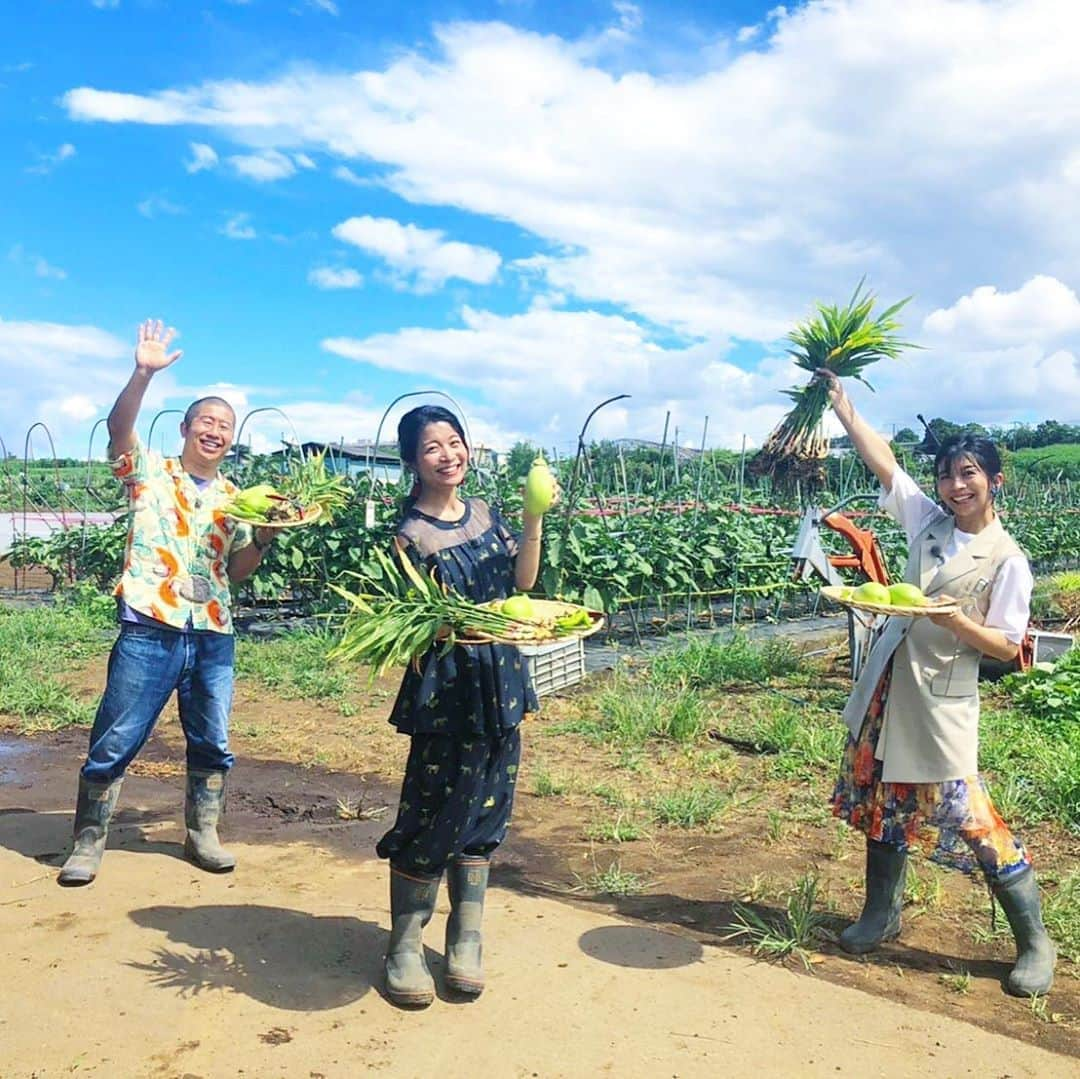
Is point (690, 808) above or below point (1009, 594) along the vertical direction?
below

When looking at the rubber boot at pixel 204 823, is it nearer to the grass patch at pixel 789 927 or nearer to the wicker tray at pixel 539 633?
the wicker tray at pixel 539 633

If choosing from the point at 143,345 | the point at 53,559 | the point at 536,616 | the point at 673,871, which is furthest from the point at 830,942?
the point at 53,559

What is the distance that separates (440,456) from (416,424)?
0.10 m

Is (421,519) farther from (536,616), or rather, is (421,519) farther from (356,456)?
(356,456)

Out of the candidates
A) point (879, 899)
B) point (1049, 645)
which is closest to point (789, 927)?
point (879, 899)

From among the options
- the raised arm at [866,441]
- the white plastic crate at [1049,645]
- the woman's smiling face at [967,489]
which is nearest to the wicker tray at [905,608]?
the woman's smiling face at [967,489]

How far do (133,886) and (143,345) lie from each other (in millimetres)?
1735

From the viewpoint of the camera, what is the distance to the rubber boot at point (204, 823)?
3426mm

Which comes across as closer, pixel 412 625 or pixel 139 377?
pixel 412 625

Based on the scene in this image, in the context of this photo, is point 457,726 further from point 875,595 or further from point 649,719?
point 649,719

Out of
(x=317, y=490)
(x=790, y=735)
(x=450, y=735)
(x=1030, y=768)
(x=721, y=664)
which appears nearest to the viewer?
(x=450, y=735)

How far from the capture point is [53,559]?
10.7 meters

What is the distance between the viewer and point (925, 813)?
2.75 metres

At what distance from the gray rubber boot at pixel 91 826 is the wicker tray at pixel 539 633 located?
1.64 meters
